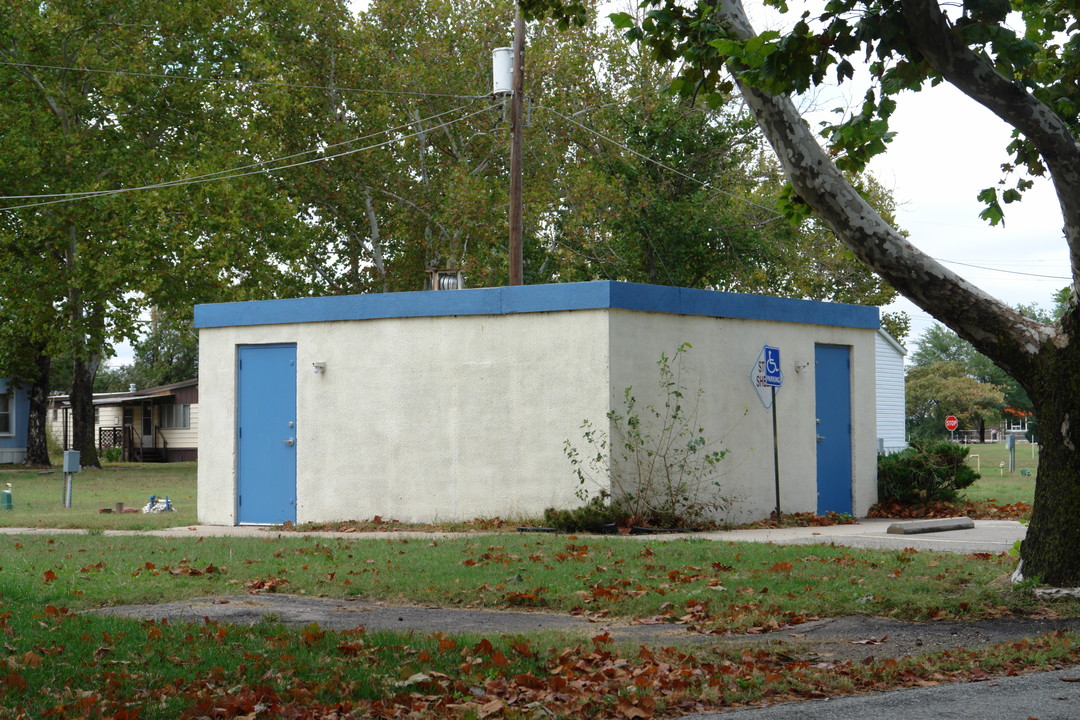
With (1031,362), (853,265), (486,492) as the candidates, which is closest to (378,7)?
(853,265)

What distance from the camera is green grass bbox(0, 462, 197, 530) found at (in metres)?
17.3

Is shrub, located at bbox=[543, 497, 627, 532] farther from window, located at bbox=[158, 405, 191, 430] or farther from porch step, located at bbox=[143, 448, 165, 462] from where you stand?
porch step, located at bbox=[143, 448, 165, 462]

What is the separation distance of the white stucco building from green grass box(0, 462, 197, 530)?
151 cm

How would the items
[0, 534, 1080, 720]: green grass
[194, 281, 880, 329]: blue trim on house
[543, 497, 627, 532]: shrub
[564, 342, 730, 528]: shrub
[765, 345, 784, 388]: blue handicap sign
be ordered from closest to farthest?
1. [0, 534, 1080, 720]: green grass
2. [543, 497, 627, 532]: shrub
3. [564, 342, 730, 528]: shrub
4. [194, 281, 880, 329]: blue trim on house
5. [765, 345, 784, 388]: blue handicap sign

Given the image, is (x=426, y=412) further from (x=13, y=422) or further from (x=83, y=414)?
(x=13, y=422)

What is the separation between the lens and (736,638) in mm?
7840

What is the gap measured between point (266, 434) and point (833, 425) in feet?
27.2

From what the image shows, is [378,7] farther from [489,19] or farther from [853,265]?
[853,265]

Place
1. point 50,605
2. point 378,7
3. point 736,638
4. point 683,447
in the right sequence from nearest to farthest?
point 736,638, point 50,605, point 683,447, point 378,7

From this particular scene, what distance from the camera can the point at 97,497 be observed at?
2559 cm

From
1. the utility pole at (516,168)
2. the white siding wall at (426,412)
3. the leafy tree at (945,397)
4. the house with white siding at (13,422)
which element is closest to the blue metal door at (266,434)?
the white siding wall at (426,412)

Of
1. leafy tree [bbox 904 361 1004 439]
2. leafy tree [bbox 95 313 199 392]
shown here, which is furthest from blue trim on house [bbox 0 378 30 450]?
leafy tree [bbox 904 361 1004 439]

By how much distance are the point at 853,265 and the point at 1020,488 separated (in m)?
18.4

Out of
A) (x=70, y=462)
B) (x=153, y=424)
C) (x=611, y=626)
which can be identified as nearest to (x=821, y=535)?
(x=611, y=626)
